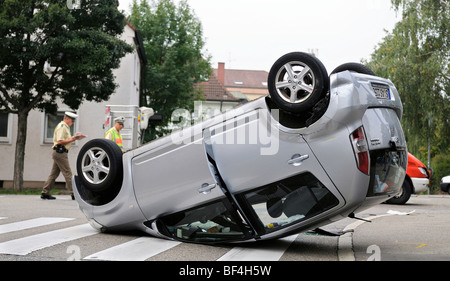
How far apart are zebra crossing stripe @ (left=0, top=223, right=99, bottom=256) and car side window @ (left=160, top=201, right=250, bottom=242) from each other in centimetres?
122

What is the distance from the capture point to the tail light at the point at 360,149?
5551mm

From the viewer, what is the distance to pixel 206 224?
6.36m

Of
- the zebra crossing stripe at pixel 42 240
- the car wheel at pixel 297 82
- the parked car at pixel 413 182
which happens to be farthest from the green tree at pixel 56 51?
the car wheel at pixel 297 82

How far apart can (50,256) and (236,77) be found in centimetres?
14063

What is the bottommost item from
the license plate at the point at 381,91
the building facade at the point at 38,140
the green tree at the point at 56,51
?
the building facade at the point at 38,140

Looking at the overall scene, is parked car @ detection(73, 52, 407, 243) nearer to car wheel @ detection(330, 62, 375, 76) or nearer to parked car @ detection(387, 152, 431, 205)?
car wheel @ detection(330, 62, 375, 76)

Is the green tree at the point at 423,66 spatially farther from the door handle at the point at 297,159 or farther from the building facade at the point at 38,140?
the door handle at the point at 297,159

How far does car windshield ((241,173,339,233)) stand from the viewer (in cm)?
578

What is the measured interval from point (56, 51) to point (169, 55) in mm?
25686

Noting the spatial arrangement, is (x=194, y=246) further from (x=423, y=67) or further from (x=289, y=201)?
(x=423, y=67)

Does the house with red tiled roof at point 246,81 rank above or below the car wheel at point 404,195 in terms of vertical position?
above

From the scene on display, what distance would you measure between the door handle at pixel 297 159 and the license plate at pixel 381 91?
0.94m

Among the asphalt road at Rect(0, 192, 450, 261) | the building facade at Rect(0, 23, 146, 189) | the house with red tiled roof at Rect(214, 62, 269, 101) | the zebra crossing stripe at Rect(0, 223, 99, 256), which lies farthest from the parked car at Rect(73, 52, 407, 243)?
the house with red tiled roof at Rect(214, 62, 269, 101)
